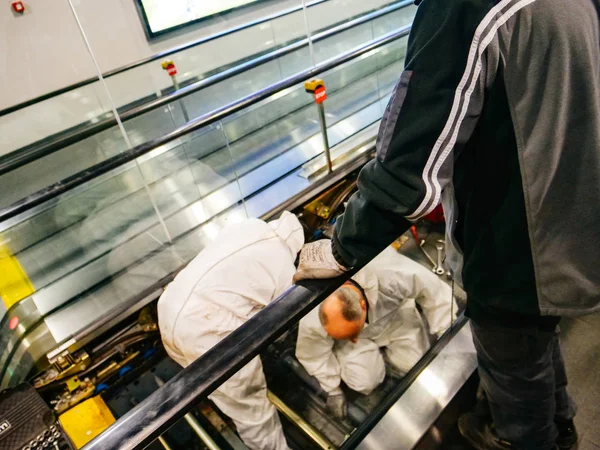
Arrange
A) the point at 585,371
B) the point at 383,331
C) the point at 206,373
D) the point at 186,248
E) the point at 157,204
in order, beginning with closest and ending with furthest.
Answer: the point at 206,373
the point at 585,371
the point at 383,331
the point at 186,248
the point at 157,204

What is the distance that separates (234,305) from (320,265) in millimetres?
1217

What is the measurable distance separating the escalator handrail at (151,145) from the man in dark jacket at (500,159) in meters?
1.71

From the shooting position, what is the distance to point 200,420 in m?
2.12

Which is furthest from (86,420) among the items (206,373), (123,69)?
(123,69)

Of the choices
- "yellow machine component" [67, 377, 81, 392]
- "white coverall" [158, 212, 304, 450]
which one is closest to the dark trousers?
"white coverall" [158, 212, 304, 450]

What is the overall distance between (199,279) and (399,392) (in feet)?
3.55

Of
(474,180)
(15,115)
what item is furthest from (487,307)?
(15,115)

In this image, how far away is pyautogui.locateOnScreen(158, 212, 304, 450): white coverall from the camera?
1886 mm

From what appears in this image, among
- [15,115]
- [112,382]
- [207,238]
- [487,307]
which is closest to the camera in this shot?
[487,307]

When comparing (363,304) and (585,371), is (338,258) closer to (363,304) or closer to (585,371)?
(363,304)

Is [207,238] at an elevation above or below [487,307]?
below

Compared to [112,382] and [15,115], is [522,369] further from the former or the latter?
[15,115]

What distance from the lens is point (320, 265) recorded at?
98 centimetres

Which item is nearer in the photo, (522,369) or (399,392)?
(522,369)
